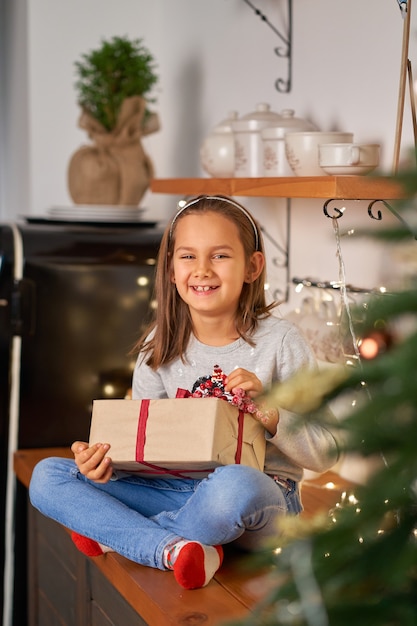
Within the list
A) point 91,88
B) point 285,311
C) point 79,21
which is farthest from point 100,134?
point 285,311

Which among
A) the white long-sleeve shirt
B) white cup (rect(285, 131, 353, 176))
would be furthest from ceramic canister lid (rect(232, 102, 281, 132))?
the white long-sleeve shirt

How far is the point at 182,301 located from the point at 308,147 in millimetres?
345

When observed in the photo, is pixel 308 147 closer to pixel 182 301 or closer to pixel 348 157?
pixel 348 157

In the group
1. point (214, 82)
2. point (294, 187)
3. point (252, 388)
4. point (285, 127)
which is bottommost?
point (252, 388)

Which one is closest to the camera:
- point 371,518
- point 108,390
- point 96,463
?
point 371,518

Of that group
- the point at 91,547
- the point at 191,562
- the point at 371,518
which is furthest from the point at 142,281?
the point at 371,518

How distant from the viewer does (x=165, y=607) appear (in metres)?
1.29

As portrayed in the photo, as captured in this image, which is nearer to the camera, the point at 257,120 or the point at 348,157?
the point at 348,157

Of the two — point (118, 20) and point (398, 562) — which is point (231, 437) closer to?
point (398, 562)

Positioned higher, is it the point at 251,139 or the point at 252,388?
the point at 251,139

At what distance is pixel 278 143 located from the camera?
6.08 ft

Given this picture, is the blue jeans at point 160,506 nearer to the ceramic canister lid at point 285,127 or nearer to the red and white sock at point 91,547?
the red and white sock at point 91,547

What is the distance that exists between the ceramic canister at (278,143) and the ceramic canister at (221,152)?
0.13m

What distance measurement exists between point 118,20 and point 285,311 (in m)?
1.12
